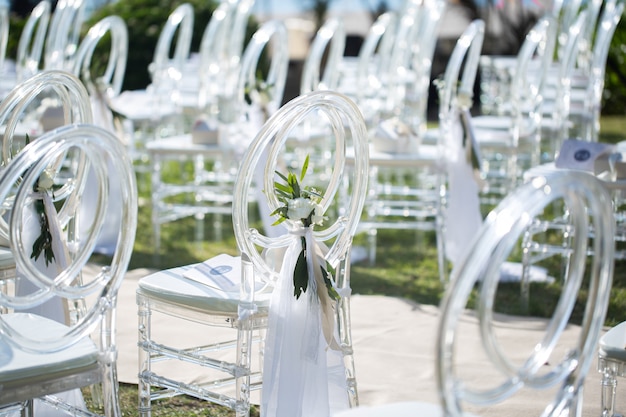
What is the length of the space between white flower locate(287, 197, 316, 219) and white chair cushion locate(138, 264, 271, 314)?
27cm

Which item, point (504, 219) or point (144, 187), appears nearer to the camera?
point (504, 219)

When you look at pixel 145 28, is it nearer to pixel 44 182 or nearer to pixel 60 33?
pixel 60 33

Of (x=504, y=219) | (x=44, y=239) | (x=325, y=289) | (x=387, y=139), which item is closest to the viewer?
(x=504, y=219)


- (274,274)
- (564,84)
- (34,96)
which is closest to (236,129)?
(564,84)

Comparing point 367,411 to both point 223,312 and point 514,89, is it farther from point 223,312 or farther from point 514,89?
point 514,89

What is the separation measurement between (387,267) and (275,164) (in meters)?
2.63

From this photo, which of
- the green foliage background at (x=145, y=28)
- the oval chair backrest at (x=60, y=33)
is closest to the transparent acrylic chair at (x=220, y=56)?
the oval chair backrest at (x=60, y=33)

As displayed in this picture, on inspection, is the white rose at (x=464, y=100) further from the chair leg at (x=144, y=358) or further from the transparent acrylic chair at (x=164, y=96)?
the chair leg at (x=144, y=358)

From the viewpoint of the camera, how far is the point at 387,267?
525 centimetres

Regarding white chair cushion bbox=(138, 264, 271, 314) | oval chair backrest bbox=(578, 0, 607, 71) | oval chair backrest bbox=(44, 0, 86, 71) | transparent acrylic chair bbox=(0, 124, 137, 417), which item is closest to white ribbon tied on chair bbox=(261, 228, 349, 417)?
white chair cushion bbox=(138, 264, 271, 314)

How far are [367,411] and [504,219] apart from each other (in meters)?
0.55

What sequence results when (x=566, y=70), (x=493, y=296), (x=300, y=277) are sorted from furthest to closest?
(x=566, y=70), (x=300, y=277), (x=493, y=296)

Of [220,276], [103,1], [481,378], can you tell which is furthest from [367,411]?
[103,1]

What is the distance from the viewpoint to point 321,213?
8.59ft
